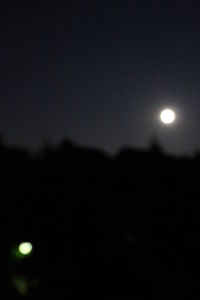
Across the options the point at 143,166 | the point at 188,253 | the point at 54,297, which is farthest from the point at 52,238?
the point at 143,166

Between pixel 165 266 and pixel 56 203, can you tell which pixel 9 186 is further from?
pixel 165 266

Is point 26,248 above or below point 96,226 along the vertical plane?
below

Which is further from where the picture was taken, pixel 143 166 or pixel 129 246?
pixel 143 166

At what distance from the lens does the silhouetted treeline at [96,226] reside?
14148 mm

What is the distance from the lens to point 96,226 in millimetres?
17297

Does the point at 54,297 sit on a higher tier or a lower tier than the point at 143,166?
lower

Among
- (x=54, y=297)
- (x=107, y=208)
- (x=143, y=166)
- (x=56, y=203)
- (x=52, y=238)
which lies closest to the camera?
(x=54, y=297)

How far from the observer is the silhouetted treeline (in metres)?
14.1

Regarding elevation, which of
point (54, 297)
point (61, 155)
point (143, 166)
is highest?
point (143, 166)

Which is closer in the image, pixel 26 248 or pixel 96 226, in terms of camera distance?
pixel 26 248

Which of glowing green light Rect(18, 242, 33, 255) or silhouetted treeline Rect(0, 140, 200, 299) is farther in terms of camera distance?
glowing green light Rect(18, 242, 33, 255)

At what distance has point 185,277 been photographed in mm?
15773

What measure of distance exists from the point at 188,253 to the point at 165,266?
1.49m

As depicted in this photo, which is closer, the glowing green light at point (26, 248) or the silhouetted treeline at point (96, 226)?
the silhouetted treeline at point (96, 226)
